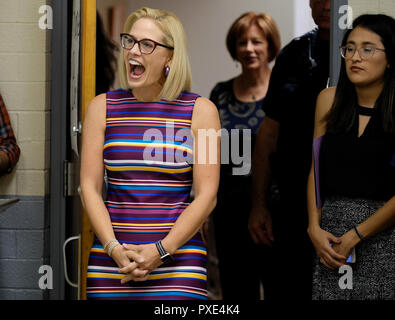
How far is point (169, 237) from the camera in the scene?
1.95 m

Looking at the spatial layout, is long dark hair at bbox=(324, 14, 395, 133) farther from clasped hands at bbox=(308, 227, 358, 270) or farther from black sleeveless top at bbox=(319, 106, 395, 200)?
clasped hands at bbox=(308, 227, 358, 270)

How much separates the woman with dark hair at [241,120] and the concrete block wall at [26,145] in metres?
0.98

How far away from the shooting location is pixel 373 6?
254 cm

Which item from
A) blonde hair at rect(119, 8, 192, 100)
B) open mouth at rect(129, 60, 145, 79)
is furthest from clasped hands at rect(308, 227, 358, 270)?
open mouth at rect(129, 60, 145, 79)

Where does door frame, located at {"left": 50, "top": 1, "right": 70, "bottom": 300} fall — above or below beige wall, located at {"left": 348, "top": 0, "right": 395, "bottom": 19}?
below

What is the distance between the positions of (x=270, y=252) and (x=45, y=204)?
3.98ft

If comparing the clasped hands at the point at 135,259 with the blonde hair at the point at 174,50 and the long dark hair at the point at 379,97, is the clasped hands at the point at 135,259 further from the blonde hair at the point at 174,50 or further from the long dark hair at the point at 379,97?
the long dark hair at the point at 379,97

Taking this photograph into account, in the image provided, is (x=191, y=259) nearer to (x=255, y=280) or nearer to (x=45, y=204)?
(x=45, y=204)

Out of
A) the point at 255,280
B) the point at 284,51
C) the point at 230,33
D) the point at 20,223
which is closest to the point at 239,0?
the point at 230,33

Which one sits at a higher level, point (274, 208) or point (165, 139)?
point (165, 139)

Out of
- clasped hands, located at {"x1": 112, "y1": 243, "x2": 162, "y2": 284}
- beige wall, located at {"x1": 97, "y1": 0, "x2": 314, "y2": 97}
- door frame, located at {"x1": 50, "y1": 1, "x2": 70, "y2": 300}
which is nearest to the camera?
clasped hands, located at {"x1": 112, "y1": 243, "x2": 162, "y2": 284}

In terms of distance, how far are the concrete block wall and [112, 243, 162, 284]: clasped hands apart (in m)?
0.90

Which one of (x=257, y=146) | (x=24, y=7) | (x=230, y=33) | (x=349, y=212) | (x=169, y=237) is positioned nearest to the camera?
(x=169, y=237)

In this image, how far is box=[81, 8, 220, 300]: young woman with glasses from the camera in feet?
6.49
